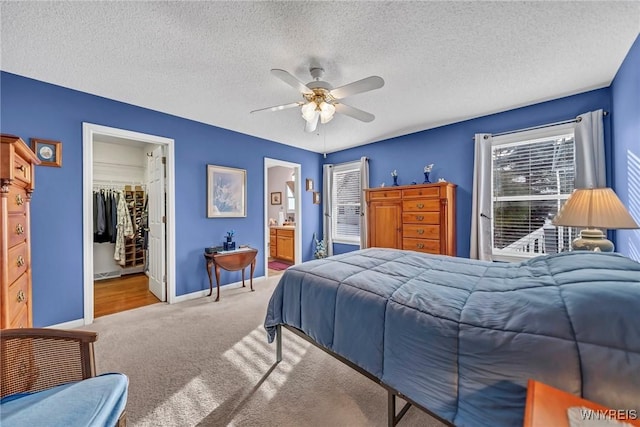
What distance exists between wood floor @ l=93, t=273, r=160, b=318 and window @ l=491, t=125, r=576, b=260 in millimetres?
4840

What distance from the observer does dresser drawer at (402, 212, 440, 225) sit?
11.0 feet

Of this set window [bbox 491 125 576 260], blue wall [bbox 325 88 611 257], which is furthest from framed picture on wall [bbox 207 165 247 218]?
window [bbox 491 125 576 260]

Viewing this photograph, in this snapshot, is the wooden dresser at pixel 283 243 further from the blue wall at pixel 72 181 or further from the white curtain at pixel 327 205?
the blue wall at pixel 72 181

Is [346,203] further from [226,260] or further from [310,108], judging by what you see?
[310,108]

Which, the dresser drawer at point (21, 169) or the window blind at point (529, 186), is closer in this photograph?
the dresser drawer at point (21, 169)

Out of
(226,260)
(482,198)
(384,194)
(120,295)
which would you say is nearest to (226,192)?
(226,260)

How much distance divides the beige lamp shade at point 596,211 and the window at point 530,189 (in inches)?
43.0

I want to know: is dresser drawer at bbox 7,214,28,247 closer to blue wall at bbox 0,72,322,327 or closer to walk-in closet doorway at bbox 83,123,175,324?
blue wall at bbox 0,72,322,327

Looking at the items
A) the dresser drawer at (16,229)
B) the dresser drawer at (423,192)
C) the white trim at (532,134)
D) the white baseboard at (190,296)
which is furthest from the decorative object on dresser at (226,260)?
the white trim at (532,134)

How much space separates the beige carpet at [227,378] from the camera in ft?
4.87

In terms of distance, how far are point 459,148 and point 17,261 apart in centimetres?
461

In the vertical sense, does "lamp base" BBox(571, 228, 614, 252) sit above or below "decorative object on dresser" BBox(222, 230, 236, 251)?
above

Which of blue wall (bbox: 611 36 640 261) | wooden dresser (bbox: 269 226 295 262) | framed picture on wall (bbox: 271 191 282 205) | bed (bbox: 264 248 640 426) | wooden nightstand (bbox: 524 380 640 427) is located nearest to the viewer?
wooden nightstand (bbox: 524 380 640 427)

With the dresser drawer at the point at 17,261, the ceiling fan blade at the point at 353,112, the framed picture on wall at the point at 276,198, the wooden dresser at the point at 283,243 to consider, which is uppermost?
the ceiling fan blade at the point at 353,112
